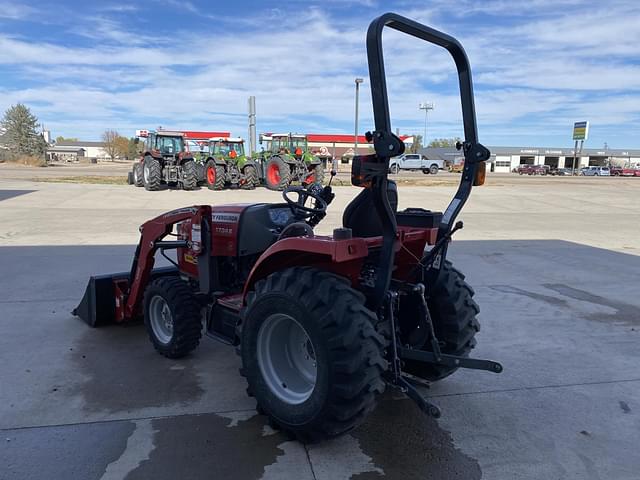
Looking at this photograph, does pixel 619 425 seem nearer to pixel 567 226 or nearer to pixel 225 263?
pixel 225 263

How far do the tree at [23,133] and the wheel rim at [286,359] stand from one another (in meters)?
71.6

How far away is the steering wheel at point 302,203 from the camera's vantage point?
367cm

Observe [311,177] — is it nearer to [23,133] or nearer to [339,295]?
[339,295]

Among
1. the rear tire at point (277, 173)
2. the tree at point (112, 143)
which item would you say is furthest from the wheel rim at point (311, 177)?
the tree at point (112, 143)

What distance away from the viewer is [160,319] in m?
4.25

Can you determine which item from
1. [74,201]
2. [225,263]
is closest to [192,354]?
[225,263]

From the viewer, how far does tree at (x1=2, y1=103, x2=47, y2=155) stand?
6444cm

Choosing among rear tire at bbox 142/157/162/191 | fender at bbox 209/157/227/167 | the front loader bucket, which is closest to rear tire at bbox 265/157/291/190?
fender at bbox 209/157/227/167

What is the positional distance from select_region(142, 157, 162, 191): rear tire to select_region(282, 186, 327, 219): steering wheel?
16.5 metres

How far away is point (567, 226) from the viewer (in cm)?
1231

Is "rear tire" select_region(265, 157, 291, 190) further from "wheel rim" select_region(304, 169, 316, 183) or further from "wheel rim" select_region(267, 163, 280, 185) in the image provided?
"wheel rim" select_region(304, 169, 316, 183)

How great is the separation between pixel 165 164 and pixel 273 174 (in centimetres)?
426

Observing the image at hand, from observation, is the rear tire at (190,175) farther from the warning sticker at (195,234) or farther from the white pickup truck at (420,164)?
the white pickup truck at (420,164)

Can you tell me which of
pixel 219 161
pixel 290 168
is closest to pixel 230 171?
pixel 219 161
